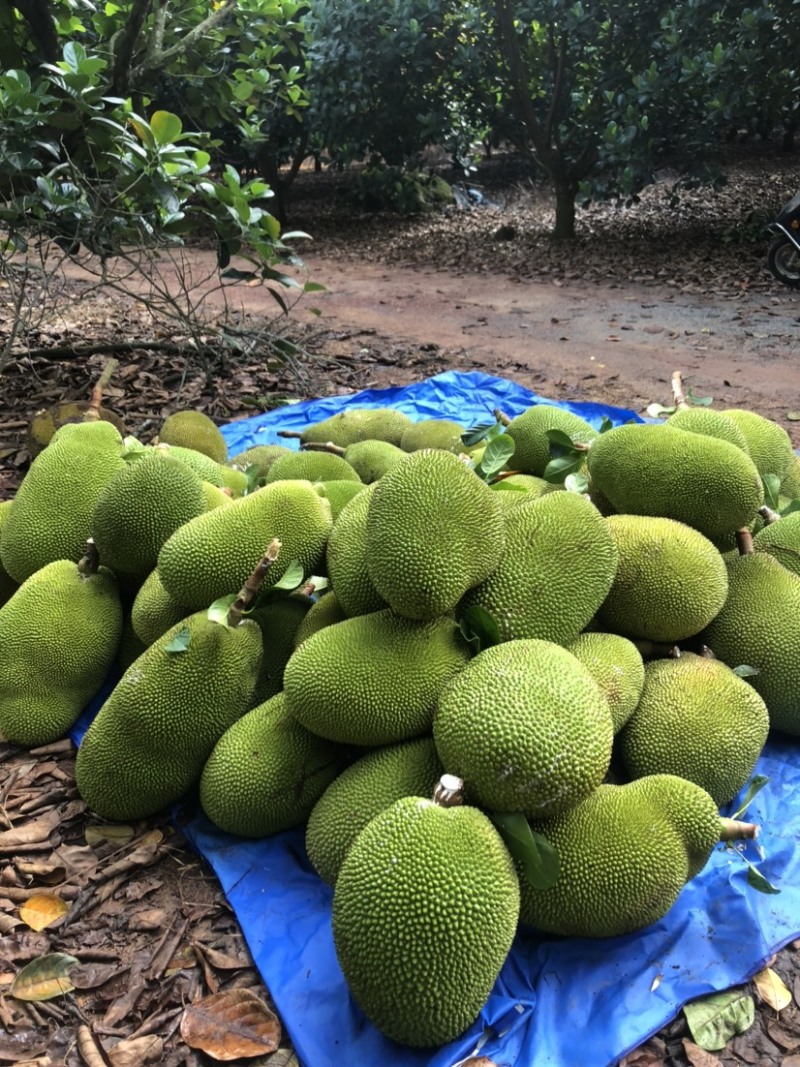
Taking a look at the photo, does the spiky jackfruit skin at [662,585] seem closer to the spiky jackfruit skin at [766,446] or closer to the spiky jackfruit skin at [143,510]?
the spiky jackfruit skin at [766,446]

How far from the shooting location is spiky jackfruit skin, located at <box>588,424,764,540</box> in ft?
5.37

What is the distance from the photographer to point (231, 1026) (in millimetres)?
1233

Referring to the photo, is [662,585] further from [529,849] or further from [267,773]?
[267,773]

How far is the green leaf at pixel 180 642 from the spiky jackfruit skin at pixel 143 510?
358mm

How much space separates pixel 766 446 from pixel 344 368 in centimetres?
319

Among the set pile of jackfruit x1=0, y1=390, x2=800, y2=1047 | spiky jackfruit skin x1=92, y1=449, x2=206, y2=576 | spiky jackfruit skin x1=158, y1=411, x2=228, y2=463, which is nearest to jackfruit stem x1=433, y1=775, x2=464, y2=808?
pile of jackfruit x1=0, y1=390, x2=800, y2=1047

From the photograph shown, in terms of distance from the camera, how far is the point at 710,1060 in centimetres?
118

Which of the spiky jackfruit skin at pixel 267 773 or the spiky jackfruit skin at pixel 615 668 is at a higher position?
the spiky jackfruit skin at pixel 615 668

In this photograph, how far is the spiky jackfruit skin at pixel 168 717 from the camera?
1.48 m

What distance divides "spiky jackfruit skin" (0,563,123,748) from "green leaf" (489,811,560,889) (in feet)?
3.61

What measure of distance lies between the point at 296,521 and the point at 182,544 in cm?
24

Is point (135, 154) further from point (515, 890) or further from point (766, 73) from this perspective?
point (766, 73)

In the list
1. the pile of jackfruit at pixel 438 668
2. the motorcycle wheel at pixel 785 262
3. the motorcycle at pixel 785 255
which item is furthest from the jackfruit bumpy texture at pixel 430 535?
the motorcycle wheel at pixel 785 262

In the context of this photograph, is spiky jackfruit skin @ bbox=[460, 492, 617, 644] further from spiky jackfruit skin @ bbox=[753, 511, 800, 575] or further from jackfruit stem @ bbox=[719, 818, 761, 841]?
spiky jackfruit skin @ bbox=[753, 511, 800, 575]
